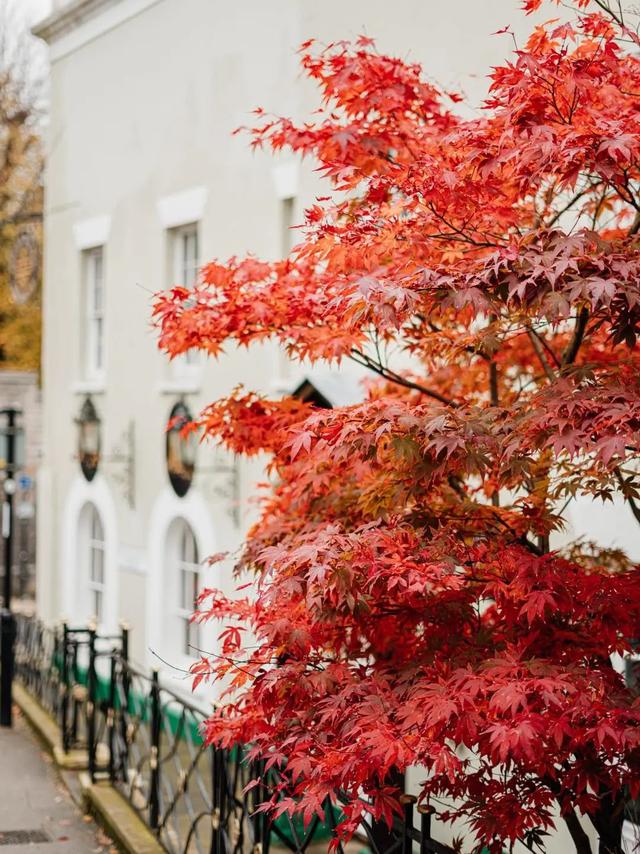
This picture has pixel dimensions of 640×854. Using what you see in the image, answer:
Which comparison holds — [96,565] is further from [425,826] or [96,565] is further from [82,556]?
[425,826]

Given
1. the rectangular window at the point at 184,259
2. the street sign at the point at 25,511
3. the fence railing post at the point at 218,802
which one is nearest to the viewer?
the fence railing post at the point at 218,802

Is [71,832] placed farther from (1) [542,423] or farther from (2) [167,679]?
(1) [542,423]

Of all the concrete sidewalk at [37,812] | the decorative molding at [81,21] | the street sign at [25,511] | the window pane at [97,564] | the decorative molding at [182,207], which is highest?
the decorative molding at [81,21]

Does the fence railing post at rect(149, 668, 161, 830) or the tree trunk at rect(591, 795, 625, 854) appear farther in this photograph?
the fence railing post at rect(149, 668, 161, 830)

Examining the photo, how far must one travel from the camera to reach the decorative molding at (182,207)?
1193 cm

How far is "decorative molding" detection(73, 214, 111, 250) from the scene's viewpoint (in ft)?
46.0

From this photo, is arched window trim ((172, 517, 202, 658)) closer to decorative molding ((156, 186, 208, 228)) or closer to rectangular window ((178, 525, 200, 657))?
rectangular window ((178, 525, 200, 657))

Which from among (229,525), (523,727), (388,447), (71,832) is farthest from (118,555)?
(523,727)

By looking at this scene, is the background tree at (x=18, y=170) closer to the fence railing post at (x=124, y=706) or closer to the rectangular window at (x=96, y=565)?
the rectangular window at (x=96, y=565)

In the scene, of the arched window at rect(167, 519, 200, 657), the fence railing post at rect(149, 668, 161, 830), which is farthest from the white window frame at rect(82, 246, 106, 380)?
the fence railing post at rect(149, 668, 161, 830)

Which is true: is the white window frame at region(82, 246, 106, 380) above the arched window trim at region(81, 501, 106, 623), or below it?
above

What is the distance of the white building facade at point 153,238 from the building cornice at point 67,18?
30 millimetres

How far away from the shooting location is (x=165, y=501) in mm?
12555

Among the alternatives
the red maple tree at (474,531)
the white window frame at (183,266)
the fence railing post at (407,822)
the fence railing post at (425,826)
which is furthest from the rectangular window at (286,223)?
the fence railing post at (425,826)
